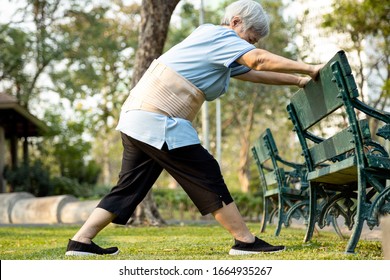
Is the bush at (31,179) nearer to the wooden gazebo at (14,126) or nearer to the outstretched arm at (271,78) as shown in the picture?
the wooden gazebo at (14,126)

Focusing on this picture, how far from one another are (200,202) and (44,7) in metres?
31.8

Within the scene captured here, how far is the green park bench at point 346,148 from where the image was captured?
5.50 metres

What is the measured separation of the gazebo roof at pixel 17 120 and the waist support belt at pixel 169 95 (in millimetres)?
20971

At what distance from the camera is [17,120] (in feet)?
98.3

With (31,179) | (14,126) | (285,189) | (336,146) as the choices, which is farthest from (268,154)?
(14,126)

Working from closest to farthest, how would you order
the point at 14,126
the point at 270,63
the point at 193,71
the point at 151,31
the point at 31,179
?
1. the point at 270,63
2. the point at 193,71
3. the point at 151,31
4. the point at 31,179
5. the point at 14,126

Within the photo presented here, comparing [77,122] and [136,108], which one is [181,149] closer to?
[136,108]

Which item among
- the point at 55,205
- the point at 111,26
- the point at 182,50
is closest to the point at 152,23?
the point at 55,205

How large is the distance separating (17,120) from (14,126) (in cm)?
110

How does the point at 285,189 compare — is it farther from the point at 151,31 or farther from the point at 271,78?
the point at 151,31

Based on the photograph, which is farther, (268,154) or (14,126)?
(14,126)

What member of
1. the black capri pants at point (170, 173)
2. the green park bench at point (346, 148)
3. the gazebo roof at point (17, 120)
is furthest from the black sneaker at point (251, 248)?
the gazebo roof at point (17, 120)

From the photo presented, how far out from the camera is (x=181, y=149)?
229 inches

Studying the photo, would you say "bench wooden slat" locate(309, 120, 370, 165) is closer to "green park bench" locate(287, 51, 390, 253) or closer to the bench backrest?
"green park bench" locate(287, 51, 390, 253)
